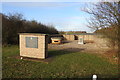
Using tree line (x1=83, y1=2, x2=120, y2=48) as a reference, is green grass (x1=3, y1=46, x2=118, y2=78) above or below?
below

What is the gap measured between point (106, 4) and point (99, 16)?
99 cm

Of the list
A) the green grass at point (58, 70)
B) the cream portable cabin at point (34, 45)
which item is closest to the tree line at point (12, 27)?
the cream portable cabin at point (34, 45)

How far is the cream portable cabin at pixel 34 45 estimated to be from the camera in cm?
738

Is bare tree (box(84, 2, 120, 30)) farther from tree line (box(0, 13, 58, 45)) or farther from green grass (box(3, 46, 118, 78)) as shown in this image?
tree line (box(0, 13, 58, 45))

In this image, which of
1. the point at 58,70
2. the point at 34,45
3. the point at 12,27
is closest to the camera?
the point at 58,70

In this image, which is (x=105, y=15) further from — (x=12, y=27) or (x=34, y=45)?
(x=12, y=27)

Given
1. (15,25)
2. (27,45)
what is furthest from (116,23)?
(15,25)

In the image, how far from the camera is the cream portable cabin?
24.2 feet

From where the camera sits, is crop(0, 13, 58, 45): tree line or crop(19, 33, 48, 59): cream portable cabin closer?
crop(19, 33, 48, 59): cream portable cabin

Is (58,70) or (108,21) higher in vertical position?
(108,21)

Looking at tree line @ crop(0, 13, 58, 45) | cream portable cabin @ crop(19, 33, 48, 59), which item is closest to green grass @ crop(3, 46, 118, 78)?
cream portable cabin @ crop(19, 33, 48, 59)

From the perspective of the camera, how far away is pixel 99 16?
309 inches

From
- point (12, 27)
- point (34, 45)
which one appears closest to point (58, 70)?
point (34, 45)

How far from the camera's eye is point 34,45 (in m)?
7.59
